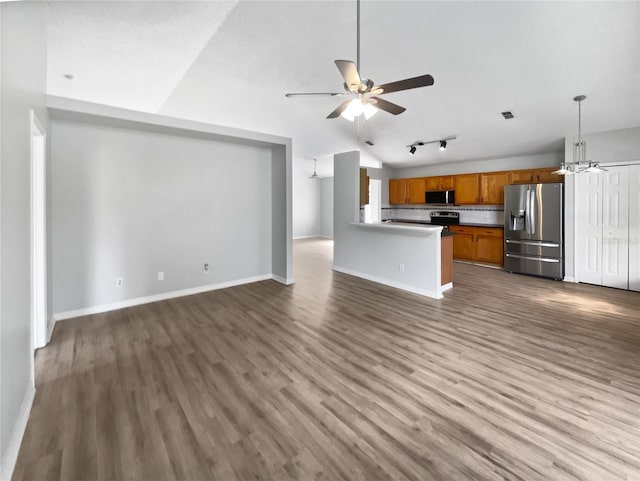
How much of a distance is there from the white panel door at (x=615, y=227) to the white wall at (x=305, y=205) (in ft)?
27.6

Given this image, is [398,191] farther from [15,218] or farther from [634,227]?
[15,218]

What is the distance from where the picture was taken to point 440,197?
750 cm

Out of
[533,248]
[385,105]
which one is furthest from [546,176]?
[385,105]

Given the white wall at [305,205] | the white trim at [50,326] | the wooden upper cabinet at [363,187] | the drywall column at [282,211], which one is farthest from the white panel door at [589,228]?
the white wall at [305,205]

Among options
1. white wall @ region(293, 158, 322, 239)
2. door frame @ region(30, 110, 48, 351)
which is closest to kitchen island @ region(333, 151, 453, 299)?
door frame @ region(30, 110, 48, 351)

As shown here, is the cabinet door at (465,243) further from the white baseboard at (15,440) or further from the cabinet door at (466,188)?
the white baseboard at (15,440)

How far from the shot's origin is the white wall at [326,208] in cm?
1240

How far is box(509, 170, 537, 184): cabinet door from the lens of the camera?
6103 millimetres

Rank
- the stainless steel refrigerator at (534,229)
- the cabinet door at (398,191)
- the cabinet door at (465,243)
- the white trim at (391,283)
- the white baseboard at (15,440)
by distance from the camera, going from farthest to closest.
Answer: the cabinet door at (398,191)
the cabinet door at (465,243)
the stainless steel refrigerator at (534,229)
the white trim at (391,283)
the white baseboard at (15,440)

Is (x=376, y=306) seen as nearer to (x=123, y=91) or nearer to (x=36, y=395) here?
(x=36, y=395)

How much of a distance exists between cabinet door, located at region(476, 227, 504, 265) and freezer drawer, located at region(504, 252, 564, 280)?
389mm

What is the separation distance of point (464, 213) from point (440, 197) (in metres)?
0.73

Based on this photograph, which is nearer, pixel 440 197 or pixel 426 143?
pixel 426 143

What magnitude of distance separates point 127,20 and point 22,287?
2446 mm
